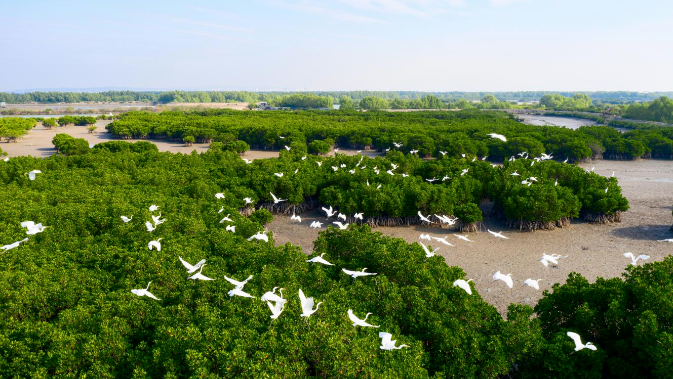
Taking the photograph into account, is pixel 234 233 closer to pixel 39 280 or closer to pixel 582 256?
pixel 39 280

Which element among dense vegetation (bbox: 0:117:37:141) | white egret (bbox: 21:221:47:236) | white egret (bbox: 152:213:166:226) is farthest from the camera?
dense vegetation (bbox: 0:117:37:141)

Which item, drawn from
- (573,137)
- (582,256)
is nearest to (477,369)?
(582,256)

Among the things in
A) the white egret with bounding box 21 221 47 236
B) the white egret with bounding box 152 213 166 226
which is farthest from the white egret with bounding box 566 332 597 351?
the white egret with bounding box 21 221 47 236

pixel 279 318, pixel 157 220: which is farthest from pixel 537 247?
pixel 157 220

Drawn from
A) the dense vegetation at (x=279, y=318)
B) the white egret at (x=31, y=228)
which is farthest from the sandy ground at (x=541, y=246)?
the white egret at (x=31, y=228)

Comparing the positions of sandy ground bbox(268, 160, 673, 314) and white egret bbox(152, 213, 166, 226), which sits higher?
white egret bbox(152, 213, 166, 226)

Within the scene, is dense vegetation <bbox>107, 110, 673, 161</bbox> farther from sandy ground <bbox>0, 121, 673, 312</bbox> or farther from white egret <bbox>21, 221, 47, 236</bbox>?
white egret <bbox>21, 221, 47, 236</bbox>
